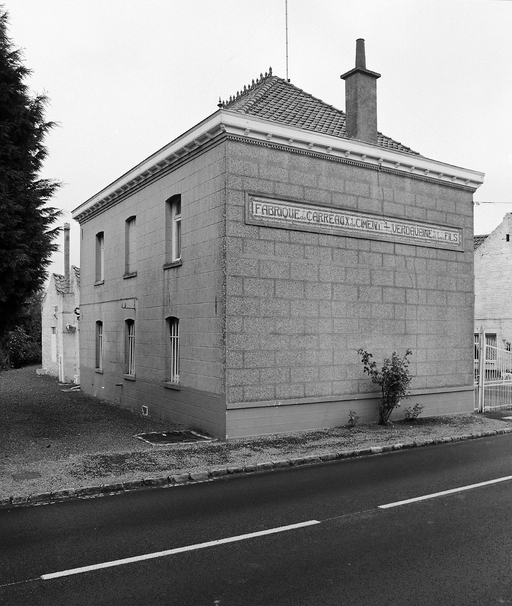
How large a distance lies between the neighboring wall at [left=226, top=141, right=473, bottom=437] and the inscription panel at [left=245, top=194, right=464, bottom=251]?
17 cm

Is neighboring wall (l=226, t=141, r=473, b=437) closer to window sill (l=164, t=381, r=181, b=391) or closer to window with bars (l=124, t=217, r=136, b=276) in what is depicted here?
window sill (l=164, t=381, r=181, b=391)

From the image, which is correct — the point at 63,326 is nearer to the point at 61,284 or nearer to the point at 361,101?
the point at 61,284

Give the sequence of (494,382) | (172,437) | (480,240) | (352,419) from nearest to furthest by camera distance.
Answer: (172,437) < (352,419) < (494,382) < (480,240)

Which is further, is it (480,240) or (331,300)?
(480,240)

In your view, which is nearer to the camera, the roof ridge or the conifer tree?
the conifer tree

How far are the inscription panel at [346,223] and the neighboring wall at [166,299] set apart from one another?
3.51ft

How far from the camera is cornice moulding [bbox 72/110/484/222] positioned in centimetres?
1323

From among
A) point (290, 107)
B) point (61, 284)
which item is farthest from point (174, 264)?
point (61, 284)

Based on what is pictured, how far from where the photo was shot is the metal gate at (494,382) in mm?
17750

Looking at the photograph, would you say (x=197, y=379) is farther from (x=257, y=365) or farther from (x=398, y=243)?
(x=398, y=243)

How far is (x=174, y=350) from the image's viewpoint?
1596 centimetres

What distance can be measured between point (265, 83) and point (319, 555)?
51.1ft

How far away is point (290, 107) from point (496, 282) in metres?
19.7

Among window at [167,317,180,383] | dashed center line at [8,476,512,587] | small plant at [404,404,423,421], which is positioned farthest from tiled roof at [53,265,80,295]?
dashed center line at [8,476,512,587]
